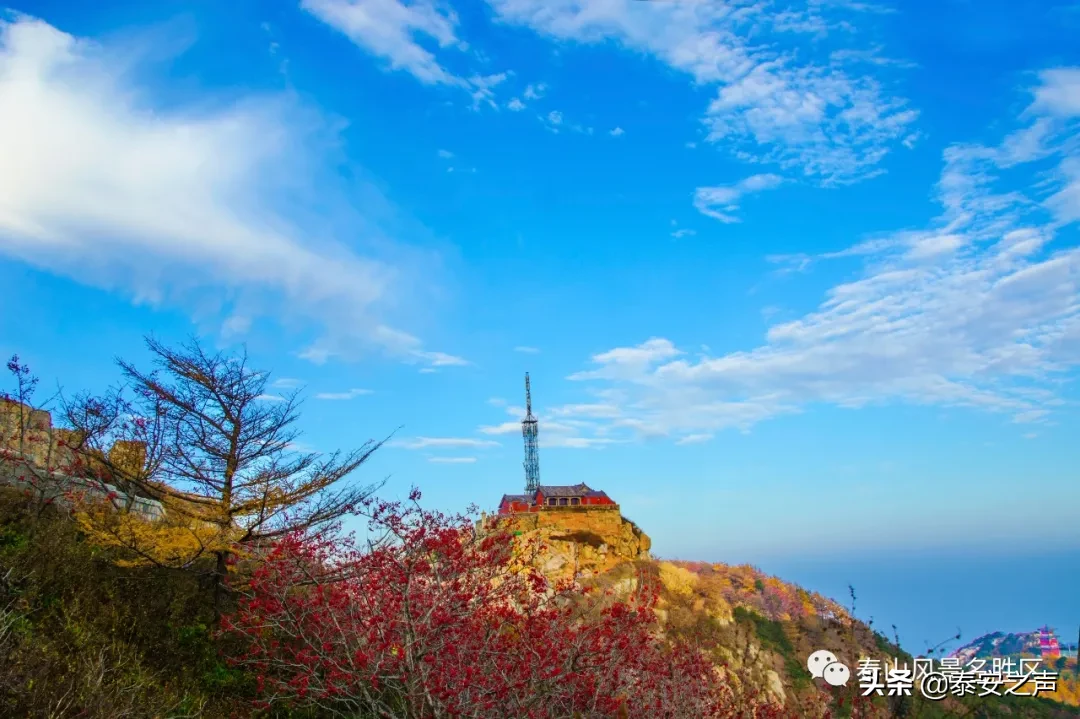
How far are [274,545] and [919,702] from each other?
10377 mm

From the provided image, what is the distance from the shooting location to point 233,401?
11.6 meters

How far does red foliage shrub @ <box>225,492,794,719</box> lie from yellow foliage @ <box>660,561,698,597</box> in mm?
20613

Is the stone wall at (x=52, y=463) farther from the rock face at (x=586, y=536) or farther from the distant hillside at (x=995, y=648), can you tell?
the rock face at (x=586, y=536)

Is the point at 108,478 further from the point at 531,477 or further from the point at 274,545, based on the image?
the point at 531,477

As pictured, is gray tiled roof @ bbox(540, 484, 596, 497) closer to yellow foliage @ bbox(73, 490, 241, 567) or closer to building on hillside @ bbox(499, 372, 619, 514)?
building on hillside @ bbox(499, 372, 619, 514)

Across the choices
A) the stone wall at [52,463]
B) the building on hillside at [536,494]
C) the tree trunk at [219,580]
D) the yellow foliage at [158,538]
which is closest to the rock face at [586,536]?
the building on hillside at [536,494]

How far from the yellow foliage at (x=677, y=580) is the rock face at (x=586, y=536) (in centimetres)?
200

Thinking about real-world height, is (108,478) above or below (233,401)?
below

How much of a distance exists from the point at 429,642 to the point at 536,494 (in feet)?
103

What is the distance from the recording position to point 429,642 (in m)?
8.44

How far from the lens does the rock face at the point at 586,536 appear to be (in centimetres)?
3115

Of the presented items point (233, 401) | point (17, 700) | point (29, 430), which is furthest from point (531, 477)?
point (17, 700)

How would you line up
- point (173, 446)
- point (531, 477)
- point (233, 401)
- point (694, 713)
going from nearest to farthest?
point (694, 713)
point (173, 446)
point (233, 401)
point (531, 477)

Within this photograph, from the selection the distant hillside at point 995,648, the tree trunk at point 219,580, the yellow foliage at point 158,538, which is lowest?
the distant hillside at point 995,648
